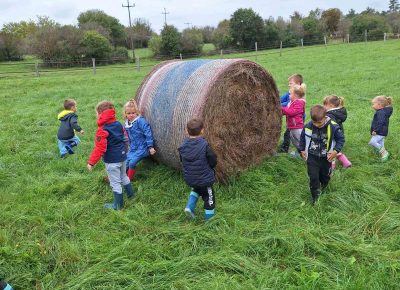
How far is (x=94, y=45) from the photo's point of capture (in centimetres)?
3912

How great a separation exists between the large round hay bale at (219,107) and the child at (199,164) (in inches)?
26.0

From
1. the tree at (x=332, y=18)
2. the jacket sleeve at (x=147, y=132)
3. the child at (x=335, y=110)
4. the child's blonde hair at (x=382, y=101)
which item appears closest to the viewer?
the jacket sleeve at (x=147, y=132)

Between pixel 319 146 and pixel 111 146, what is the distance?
2569 mm

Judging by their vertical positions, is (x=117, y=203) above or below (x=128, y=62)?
below

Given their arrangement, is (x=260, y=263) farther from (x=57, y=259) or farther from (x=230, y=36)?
(x=230, y=36)

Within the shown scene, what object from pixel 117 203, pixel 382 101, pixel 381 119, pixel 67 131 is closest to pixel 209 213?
pixel 117 203

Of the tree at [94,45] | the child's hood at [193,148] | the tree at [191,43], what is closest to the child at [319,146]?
the child's hood at [193,148]

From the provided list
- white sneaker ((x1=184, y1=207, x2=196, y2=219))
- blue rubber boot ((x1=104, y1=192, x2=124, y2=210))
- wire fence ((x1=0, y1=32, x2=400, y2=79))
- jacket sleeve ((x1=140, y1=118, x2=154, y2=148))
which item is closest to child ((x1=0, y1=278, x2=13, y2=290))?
blue rubber boot ((x1=104, y1=192, x2=124, y2=210))

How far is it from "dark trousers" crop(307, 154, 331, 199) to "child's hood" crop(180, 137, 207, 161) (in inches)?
54.9

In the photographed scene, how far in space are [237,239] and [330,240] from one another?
92cm

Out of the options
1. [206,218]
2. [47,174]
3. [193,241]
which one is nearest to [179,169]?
[206,218]

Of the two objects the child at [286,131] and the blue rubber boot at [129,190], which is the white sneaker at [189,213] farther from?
the child at [286,131]

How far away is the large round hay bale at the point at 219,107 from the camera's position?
5367 millimetres

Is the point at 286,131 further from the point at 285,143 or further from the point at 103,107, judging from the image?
the point at 103,107
